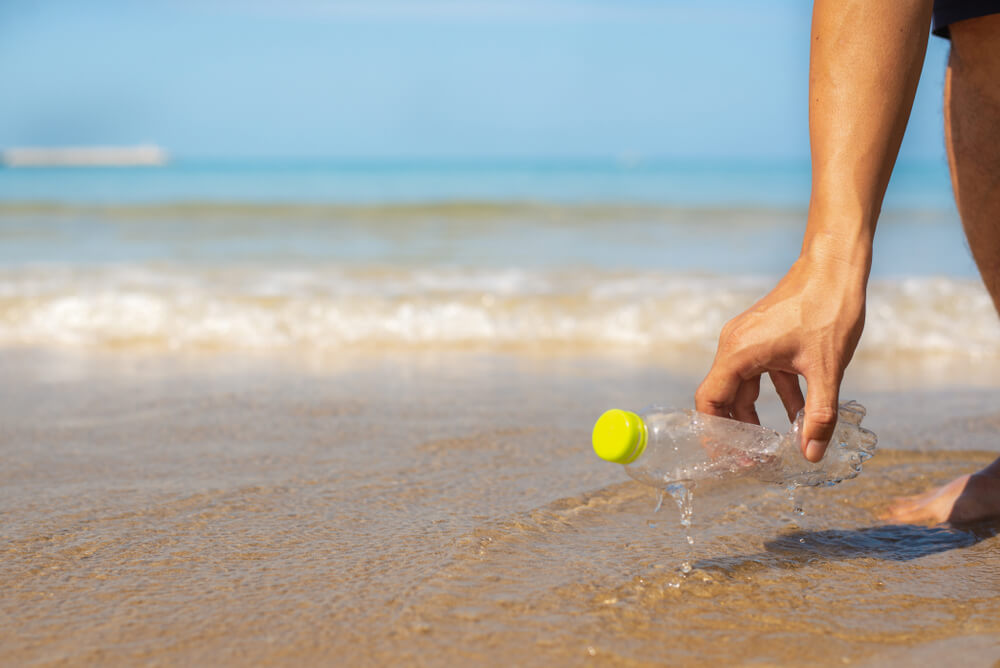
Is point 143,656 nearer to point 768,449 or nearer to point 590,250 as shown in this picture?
point 768,449

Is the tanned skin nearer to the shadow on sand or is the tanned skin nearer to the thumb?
the thumb

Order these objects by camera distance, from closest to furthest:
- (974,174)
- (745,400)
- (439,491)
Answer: (745,400) < (974,174) < (439,491)

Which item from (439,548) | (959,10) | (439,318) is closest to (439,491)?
(439,548)

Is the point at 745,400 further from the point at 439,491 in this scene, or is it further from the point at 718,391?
the point at 439,491

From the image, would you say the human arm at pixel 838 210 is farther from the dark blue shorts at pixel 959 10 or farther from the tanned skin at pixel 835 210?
the dark blue shorts at pixel 959 10

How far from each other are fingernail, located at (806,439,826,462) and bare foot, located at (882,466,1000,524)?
27.6 inches

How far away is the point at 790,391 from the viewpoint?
1.22 metres

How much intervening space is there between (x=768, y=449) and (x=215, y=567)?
83 centimetres

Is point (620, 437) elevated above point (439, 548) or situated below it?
above

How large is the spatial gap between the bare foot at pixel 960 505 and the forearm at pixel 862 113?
2.59 feet

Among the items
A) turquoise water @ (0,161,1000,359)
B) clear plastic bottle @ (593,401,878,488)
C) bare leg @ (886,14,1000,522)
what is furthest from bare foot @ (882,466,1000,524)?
turquoise water @ (0,161,1000,359)

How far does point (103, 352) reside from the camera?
12.1ft

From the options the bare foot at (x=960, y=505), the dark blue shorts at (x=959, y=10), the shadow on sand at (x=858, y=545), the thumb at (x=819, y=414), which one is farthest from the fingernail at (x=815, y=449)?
the dark blue shorts at (x=959, y=10)

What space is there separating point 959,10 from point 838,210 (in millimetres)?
644
